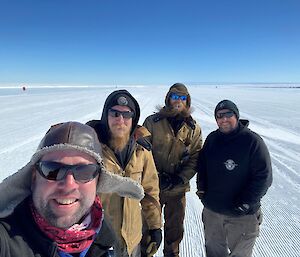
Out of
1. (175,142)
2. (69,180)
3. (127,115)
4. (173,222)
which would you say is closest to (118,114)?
(127,115)

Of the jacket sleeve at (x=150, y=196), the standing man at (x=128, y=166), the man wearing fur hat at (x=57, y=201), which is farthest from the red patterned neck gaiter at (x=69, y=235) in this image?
the jacket sleeve at (x=150, y=196)

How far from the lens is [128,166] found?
6.61 ft

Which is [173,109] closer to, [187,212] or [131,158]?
[131,158]

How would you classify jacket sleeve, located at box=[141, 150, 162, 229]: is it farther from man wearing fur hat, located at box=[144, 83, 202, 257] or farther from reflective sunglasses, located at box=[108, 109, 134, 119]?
man wearing fur hat, located at box=[144, 83, 202, 257]

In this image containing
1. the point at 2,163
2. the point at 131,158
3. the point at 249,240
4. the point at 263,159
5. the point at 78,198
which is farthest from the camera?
the point at 2,163

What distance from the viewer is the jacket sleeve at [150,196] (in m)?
2.21

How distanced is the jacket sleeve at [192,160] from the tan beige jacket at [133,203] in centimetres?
58

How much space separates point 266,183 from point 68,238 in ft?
5.85

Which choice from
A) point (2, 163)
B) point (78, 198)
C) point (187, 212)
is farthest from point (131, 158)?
point (2, 163)

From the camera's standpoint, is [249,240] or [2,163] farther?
[2,163]

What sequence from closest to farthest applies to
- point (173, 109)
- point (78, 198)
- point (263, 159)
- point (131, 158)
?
point (78, 198), point (131, 158), point (263, 159), point (173, 109)

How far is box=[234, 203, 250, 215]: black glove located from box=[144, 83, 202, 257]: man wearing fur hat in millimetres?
525

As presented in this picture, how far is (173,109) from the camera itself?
285 centimetres

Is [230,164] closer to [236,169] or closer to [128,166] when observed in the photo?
[236,169]
